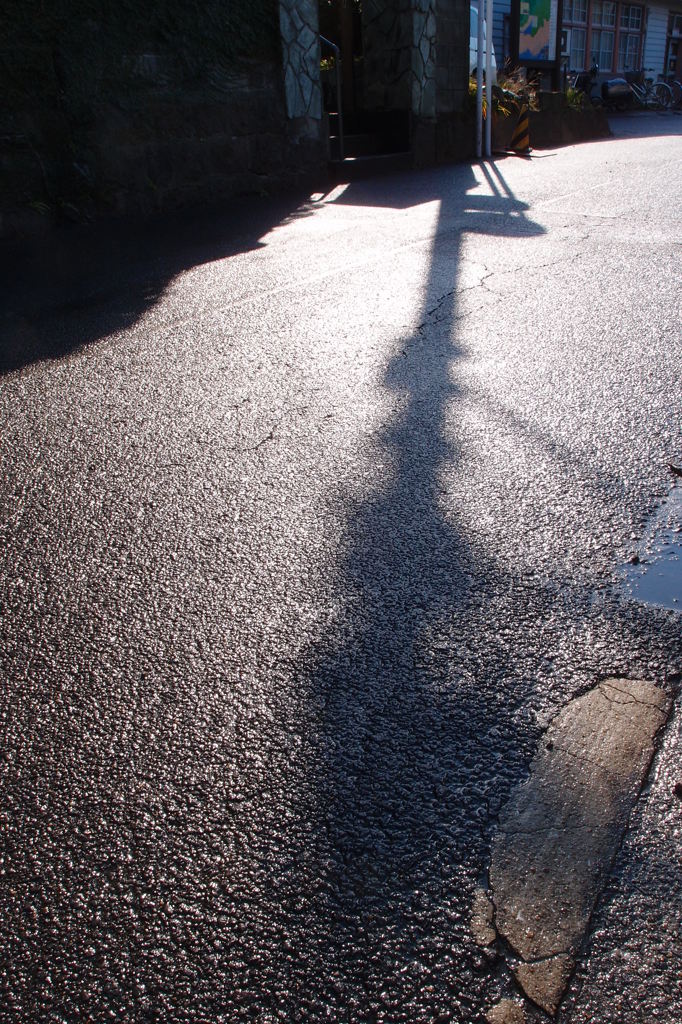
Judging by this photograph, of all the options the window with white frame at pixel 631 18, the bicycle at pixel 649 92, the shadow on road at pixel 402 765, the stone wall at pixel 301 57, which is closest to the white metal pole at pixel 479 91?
the stone wall at pixel 301 57

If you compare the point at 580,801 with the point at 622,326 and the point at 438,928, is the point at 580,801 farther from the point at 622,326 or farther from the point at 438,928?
the point at 622,326

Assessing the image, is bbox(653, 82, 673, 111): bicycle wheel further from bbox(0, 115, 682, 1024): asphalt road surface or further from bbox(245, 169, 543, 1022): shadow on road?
bbox(245, 169, 543, 1022): shadow on road

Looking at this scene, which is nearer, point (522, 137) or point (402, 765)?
point (402, 765)

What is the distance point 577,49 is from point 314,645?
35844mm

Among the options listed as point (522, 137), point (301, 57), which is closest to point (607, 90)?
point (522, 137)

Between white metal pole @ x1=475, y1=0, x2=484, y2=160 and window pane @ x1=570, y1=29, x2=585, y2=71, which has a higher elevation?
window pane @ x1=570, y1=29, x2=585, y2=71

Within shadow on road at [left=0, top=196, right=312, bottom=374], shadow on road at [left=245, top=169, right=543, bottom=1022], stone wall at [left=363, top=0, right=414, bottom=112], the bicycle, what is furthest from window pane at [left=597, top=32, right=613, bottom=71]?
→ shadow on road at [left=245, top=169, right=543, bottom=1022]

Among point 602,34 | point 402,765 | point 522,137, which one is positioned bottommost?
point 402,765

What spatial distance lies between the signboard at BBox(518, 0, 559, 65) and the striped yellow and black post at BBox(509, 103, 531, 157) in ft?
38.7

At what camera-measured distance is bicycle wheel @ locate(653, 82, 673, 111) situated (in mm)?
30783

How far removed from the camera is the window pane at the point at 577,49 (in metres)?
30.4

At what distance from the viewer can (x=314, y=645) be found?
2.11 metres

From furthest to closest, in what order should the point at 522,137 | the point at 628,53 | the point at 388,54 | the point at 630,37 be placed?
the point at 628,53
the point at 630,37
the point at 522,137
the point at 388,54

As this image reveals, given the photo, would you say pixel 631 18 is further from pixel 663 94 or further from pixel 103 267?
pixel 103 267
